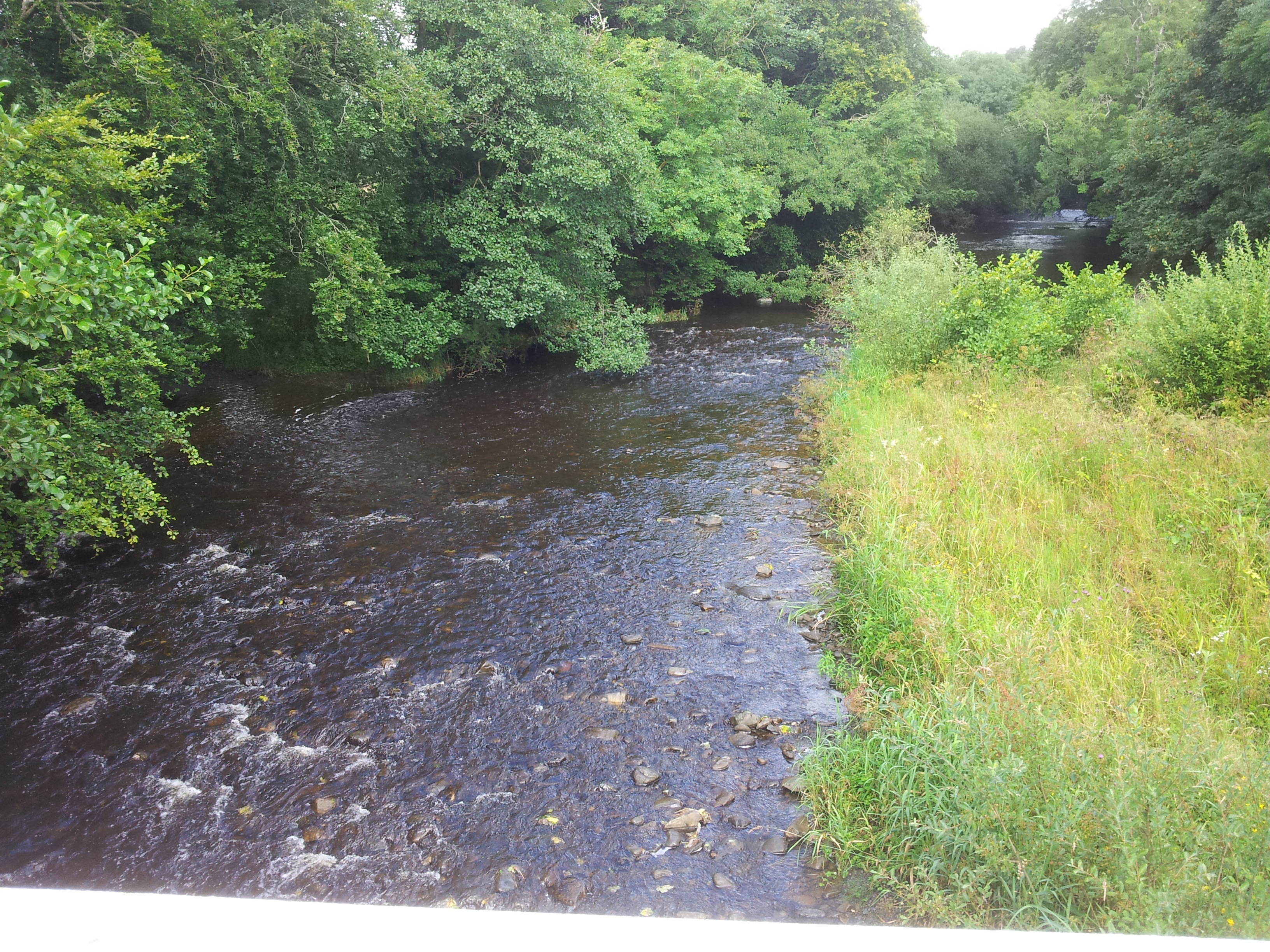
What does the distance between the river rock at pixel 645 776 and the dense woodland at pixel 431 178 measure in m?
4.75

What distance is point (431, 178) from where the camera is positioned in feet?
55.1

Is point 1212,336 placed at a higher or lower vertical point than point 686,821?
higher

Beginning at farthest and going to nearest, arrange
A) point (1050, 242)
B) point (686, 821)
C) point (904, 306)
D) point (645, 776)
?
point (1050, 242) < point (904, 306) < point (645, 776) < point (686, 821)

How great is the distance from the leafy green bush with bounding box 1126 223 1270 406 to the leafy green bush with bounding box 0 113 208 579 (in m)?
11.4

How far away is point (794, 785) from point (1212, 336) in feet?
27.1

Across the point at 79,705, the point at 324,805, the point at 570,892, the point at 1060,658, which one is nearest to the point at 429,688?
the point at 324,805

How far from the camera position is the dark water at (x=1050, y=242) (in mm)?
32188

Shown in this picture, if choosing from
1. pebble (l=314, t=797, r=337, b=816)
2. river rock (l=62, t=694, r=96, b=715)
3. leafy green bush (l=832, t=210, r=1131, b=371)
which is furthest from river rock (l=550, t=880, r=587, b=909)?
leafy green bush (l=832, t=210, r=1131, b=371)

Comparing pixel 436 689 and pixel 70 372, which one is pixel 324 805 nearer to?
pixel 436 689

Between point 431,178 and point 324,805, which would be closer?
point 324,805

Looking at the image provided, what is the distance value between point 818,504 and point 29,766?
8741mm

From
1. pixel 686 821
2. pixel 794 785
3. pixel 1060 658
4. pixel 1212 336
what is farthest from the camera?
pixel 1212 336

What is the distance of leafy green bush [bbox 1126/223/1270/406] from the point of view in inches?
352

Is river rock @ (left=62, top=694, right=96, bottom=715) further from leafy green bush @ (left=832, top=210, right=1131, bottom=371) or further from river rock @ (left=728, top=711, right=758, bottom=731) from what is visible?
leafy green bush @ (left=832, top=210, right=1131, bottom=371)
